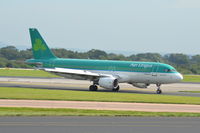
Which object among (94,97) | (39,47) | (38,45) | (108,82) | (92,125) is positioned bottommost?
(94,97)

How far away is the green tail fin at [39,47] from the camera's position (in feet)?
200

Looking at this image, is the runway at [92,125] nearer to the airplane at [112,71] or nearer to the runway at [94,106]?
the runway at [94,106]

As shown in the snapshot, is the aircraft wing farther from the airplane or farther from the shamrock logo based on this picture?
the shamrock logo

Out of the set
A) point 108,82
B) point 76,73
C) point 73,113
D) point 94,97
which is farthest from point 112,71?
point 73,113

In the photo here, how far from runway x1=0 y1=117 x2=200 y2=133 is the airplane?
28.3m

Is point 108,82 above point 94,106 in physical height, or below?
above

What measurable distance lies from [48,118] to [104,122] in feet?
10.1

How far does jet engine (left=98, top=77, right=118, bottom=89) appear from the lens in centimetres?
5300

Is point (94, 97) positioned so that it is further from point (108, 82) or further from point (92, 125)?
point (92, 125)

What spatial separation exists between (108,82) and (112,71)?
9.60 feet

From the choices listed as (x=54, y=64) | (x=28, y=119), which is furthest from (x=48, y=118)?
(x=54, y=64)

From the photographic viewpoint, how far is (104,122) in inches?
906

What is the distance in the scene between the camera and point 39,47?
61156 mm

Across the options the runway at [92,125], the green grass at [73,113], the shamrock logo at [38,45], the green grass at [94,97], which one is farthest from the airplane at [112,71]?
the runway at [92,125]
